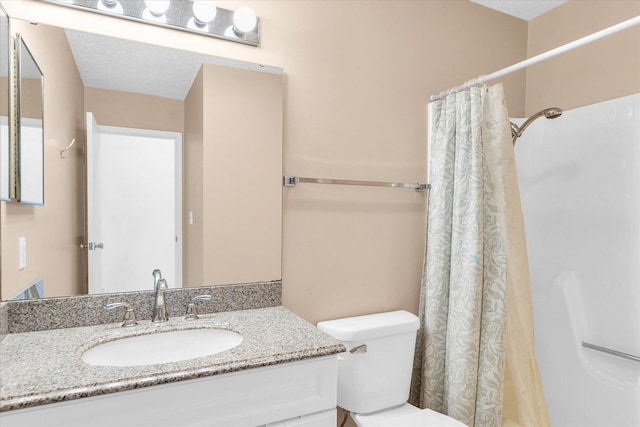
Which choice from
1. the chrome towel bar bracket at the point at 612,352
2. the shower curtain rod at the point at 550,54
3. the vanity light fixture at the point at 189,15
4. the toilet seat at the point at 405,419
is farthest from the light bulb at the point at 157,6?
the chrome towel bar bracket at the point at 612,352

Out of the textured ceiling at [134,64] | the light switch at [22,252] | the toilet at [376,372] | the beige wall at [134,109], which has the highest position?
the textured ceiling at [134,64]

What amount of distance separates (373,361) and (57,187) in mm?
1302

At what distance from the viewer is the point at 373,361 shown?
1575 mm

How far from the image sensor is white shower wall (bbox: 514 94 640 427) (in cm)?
171

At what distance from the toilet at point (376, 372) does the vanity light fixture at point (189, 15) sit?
121cm

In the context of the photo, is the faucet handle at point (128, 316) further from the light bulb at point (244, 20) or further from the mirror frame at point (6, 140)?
the light bulb at point (244, 20)

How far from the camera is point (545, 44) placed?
7.29ft

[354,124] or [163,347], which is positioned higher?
[354,124]

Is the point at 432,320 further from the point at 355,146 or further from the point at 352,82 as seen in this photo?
the point at 352,82

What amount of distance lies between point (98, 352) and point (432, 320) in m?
1.30

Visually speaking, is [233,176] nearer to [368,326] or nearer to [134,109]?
[134,109]

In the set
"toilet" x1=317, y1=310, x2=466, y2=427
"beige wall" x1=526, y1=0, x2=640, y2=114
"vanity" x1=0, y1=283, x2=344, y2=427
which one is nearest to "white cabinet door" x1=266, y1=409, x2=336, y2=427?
"vanity" x1=0, y1=283, x2=344, y2=427

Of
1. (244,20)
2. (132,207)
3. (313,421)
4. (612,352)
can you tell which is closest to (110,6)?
(244,20)

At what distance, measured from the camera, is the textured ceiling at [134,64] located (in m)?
1.31
